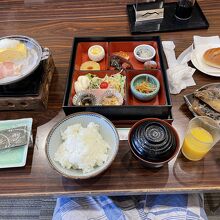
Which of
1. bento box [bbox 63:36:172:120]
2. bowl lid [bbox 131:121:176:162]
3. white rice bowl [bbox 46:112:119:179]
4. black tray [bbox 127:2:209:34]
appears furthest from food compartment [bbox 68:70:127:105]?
black tray [bbox 127:2:209:34]

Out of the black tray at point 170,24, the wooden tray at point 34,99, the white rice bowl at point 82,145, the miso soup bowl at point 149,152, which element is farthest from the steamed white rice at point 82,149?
the black tray at point 170,24

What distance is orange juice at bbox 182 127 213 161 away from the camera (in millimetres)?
870

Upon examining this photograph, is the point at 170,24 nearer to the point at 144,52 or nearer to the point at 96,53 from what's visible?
the point at 144,52

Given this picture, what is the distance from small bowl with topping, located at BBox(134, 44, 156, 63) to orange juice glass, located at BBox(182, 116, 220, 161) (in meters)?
0.47

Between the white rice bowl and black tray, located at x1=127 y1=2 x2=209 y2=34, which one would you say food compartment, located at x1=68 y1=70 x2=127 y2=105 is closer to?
the white rice bowl

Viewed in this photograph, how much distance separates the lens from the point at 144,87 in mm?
1114

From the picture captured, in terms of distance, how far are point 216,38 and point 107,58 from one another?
2.13 feet

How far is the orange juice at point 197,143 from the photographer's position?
870 millimetres

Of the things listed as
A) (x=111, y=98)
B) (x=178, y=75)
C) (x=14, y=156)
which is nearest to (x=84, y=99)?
(x=111, y=98)

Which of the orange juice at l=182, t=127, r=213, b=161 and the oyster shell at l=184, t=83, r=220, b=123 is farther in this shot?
the oyster shell at l=184, t=83, r=220, b=123

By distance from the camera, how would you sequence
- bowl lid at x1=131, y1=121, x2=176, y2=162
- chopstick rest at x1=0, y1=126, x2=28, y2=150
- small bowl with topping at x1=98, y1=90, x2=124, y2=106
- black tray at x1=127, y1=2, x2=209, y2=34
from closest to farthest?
1. bowl lid at x1=131, y1=121, x2=176, y2=162
2. chopstick rest at x1=0, y1=126, x2=28, y2=150
3. small bowl with topping at x1=98, y1=90, x2=124, y2=106
4. black tray at x1=127, y1=2, x2=209, y2=34

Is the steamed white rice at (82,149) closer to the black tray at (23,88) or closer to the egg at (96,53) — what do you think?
the black tray at (23,88)

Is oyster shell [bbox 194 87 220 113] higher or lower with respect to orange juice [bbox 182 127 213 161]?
higher

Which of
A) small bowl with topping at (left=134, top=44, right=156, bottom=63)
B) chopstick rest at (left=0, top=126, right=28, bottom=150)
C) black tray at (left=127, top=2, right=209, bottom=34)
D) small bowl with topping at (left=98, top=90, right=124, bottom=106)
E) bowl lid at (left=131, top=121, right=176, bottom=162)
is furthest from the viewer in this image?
black tray at (left=127, top=2, right=209, bottom=34)
